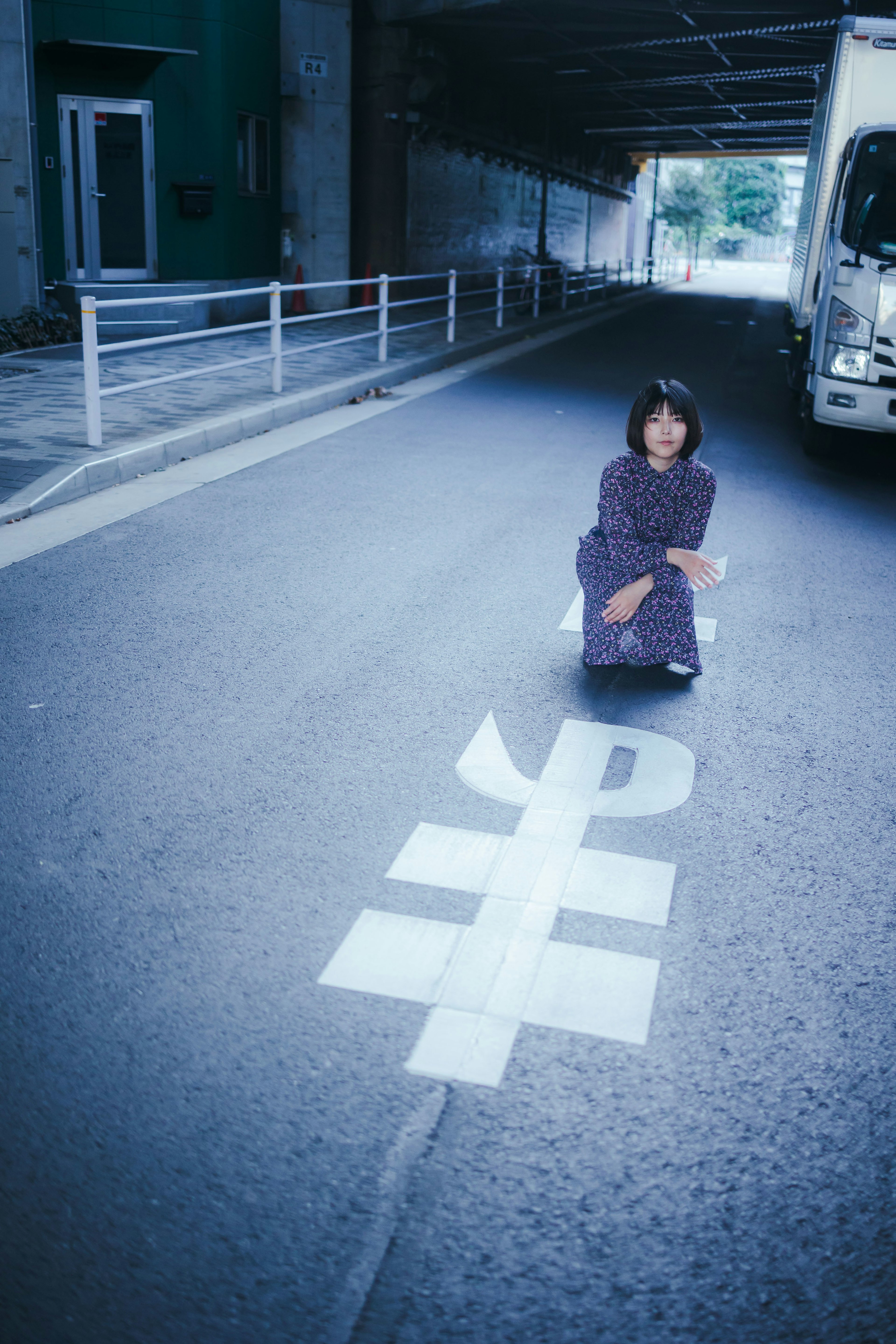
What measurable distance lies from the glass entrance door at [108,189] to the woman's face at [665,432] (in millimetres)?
16273

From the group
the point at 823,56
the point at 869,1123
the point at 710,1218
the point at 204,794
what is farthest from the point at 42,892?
the point at 823,56

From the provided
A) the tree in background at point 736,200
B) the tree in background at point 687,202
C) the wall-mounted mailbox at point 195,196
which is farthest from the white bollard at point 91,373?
the tree in background at point 736,200

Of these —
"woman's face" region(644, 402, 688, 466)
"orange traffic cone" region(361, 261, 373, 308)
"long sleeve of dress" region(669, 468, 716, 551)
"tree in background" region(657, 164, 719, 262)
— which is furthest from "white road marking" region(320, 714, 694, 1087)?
"tree in background" region(657, 164, 719, 262)

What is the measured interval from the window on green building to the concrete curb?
653cm

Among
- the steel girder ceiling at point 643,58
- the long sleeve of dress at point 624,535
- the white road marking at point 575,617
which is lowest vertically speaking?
the white road marking at point 575,617

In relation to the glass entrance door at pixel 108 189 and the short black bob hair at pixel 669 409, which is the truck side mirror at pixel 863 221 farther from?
the glass entrance door at pixel 108 189

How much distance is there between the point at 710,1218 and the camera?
214cm

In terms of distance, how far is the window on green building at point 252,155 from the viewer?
2011cm

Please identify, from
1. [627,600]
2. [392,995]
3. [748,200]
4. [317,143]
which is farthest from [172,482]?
[748,200]

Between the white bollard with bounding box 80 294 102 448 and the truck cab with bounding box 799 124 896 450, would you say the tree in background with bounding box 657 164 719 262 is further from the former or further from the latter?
the white bollard with bounding box 80 294 102 448

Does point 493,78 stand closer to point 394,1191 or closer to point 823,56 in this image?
point 823,56

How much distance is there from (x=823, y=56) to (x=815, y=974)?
2506 cm

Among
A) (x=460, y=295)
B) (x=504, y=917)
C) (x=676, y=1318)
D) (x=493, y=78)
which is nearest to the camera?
(x=676, y=1318)

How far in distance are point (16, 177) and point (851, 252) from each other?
1183cm
